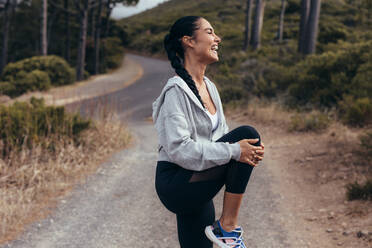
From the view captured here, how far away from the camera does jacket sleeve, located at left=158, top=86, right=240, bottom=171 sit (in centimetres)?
194

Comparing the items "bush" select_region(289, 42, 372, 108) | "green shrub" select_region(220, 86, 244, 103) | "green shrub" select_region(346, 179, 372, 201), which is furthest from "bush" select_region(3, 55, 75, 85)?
"green shrub" select_region(346, 179, 372, 201)

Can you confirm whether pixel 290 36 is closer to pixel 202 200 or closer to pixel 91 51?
pixel 91 51

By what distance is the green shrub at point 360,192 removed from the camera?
473cm

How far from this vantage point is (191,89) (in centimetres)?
216

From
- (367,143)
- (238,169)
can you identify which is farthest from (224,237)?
(367,143)

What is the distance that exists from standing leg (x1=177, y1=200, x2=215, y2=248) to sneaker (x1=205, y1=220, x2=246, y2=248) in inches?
6.0

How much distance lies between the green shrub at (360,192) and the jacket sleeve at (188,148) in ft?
11.4

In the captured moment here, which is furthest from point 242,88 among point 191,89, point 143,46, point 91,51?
point 143,46

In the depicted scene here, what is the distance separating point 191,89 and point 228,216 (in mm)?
717

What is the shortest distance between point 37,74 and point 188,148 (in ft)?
61.6

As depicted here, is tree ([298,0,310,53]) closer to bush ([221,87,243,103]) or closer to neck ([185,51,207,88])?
bush ([221,87,243,103])

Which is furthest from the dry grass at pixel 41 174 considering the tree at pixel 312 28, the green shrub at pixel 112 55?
the green shrub at pixel 112 55

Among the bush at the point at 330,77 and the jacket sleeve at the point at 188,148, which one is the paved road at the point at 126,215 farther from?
the bush at the point at 330,77

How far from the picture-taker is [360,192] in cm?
482
